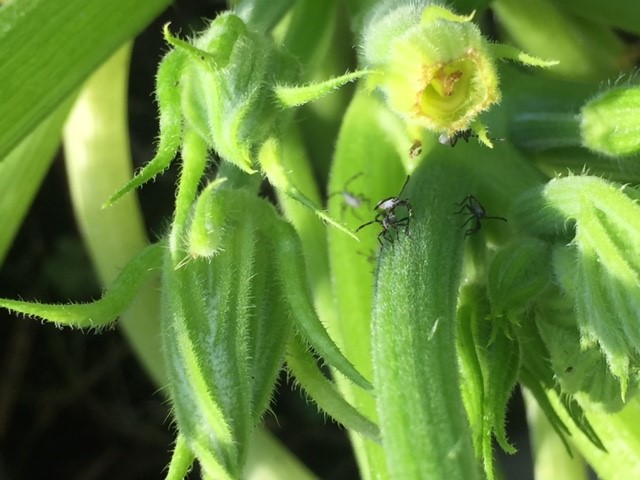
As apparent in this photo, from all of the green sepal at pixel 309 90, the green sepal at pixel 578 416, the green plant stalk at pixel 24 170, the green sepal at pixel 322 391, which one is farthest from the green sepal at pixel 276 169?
the green plant stalk at pixel 24 170

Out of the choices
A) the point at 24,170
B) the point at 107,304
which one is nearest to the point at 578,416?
the point at 107,304

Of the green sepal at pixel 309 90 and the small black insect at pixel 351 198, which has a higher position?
the small black insect at pixel 351 198

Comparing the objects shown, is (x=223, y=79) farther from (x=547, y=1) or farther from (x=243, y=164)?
(x=547, y=1)

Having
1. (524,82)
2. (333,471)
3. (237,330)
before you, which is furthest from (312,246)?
(333,471)

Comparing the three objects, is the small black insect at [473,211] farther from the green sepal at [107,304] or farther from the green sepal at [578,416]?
the green sepal at [107,304]

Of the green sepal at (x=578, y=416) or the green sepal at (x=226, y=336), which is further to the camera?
the green sepal at (x=578, y=416)

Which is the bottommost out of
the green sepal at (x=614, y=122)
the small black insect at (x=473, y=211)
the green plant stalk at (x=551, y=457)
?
the green plant stalk at (x=551, y=457)
